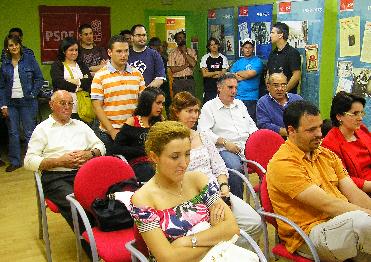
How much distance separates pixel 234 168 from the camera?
161 inches

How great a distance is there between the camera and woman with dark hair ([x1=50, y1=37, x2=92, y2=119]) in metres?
5.08

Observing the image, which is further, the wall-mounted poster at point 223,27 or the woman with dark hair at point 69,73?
the wall-mounted poster at point 223,27

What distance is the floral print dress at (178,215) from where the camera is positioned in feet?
6.95

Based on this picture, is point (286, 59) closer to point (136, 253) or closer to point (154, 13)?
point (154, 13)

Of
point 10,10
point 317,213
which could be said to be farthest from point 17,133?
point 317,213

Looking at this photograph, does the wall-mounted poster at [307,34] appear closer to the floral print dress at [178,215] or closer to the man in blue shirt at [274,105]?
the man in blue shirt at [274,105]

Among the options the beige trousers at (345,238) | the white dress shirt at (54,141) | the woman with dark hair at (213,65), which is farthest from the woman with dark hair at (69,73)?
the beige trousers at (345,238)

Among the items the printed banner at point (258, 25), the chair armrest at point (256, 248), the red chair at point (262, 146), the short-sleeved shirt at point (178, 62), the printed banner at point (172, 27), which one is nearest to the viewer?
the chair armrest at point (256, 248)

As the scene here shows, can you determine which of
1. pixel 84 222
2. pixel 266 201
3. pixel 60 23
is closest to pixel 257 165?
pixel 266 201

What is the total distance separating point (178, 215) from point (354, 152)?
161 centimetres

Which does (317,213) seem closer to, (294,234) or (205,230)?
(294,234)

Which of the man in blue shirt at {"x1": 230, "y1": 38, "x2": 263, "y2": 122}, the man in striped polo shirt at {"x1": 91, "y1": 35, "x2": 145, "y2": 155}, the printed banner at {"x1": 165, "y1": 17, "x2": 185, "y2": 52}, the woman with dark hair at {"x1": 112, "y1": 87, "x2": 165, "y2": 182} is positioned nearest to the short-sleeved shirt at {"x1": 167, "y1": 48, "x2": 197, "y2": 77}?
the printed banner at {"x1": 165, "y1": 17, "x2": 185, "y2": 52}

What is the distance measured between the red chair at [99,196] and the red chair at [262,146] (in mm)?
1160

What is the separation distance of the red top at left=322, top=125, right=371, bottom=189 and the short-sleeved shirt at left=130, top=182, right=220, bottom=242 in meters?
1.24
